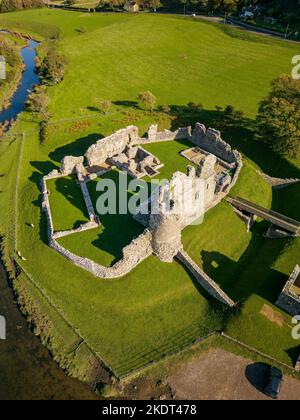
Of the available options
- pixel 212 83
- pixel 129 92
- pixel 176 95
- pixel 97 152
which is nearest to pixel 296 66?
pixel 212 83

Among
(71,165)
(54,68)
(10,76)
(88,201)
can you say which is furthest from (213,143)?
(10,76)

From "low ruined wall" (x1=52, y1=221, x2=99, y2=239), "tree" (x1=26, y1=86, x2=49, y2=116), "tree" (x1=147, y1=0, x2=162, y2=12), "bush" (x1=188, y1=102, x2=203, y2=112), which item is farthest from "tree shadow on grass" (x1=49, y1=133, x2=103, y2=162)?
"tree" (x1=147, y1=0, x2=162, y2=12)

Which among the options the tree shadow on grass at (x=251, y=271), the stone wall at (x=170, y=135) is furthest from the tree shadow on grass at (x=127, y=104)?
the tree shadow on grass at (x=251, y=271)

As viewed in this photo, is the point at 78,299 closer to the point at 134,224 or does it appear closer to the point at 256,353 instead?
the point at 134,224

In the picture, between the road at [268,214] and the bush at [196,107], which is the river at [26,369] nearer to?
the road at [268,214]

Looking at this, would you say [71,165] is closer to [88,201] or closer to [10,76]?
[88,201]

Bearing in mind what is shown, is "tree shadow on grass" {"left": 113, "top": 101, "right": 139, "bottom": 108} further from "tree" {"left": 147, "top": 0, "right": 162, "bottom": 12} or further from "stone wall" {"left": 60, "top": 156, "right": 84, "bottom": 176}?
"tree" {"left": 147, "top": 0, "right": 162, "bottom": 12}
